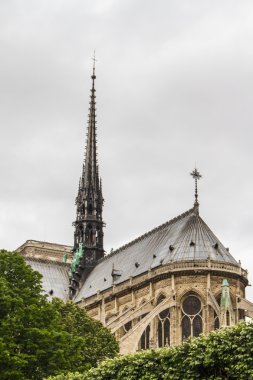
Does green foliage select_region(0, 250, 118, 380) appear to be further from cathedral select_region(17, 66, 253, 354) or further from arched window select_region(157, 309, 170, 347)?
arched window select_region(157, 309, 170, 347)

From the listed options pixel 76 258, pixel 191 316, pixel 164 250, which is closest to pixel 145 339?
pixel 191 316

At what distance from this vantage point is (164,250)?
76.1 metres

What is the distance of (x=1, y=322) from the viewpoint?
40.4 meters

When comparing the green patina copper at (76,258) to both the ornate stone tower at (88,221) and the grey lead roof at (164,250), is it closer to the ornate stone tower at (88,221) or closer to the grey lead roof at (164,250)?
the ornate stone tower at (88,221)

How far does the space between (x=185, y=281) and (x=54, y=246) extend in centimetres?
5706

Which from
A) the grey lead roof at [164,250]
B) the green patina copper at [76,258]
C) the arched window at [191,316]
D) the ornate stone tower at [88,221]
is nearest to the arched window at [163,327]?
the arched window at [191,316]

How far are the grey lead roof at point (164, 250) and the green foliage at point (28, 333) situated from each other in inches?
1095

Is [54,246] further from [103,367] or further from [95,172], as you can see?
[103,367]

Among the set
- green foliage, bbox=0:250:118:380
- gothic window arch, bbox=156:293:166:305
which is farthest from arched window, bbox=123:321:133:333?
green foliage, bbox=0:250:118:380

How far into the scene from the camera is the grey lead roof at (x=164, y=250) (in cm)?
7269

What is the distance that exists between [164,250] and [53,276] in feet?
88.2

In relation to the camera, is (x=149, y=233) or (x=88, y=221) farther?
(x=88, y=221)

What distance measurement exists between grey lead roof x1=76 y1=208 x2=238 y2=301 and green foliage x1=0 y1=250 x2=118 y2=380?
27818 millimetres

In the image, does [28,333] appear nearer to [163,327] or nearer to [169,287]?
[163,327]
